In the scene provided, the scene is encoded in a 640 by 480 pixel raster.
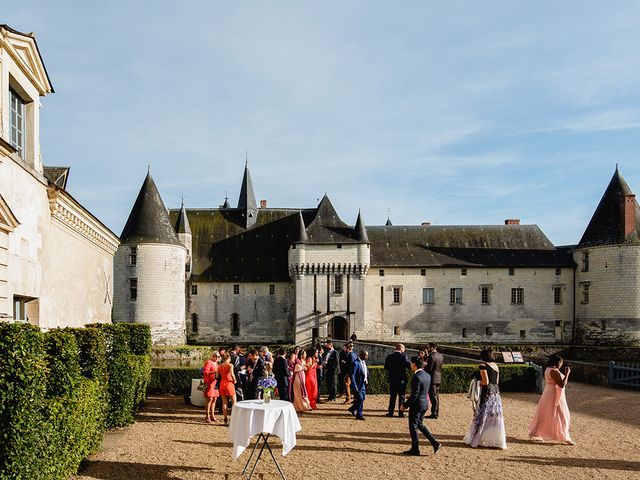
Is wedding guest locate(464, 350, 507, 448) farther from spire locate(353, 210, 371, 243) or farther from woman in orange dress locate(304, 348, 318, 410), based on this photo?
spire locate(353, 210, 371, 243)

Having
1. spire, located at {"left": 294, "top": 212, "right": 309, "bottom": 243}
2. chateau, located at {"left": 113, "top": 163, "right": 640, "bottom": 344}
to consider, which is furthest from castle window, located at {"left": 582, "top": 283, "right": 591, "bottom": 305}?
spire, located at {"left": 294, "top": 212, "right": 309, "bottom": 243}

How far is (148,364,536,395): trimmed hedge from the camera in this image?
16484 millimetres

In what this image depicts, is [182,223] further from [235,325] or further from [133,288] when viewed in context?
[235,325]

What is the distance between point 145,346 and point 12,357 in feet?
26.2

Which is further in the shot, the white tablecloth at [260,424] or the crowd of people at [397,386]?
the crowd of people at [397,386]

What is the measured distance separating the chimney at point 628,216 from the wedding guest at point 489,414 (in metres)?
32.1

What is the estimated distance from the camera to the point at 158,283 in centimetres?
3591

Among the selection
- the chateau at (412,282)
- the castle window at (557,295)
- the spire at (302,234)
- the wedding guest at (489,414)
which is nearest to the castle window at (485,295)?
the chateau at (412,282)

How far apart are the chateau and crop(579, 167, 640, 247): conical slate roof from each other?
0.07 meters

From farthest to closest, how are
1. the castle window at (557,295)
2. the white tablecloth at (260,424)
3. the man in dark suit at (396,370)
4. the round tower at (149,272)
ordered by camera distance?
the castle window at (557,295) < the round tower at (149,272) < the man in dark suit at (396,370) < the white tablecloth at (260,424)

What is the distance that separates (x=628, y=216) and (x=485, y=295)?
10.4 m

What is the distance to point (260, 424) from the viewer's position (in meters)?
7.54

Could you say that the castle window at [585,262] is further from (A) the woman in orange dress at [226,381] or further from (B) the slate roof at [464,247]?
(A) the woman in orange dress at [226,381]

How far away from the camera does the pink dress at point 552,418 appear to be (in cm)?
998
